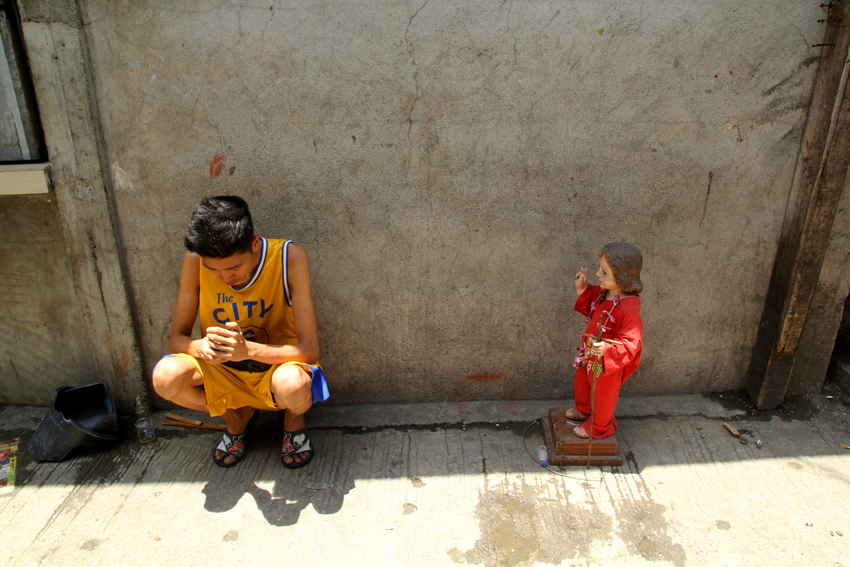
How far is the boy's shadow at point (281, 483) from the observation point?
8.04 feet

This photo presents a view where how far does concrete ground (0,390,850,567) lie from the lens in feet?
7.30

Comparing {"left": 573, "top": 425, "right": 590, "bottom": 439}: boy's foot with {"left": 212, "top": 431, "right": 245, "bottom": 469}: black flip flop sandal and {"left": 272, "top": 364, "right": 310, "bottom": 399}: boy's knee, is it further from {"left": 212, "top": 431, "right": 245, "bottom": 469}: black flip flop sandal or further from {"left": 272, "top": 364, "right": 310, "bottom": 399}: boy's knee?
{"left": 212, "top": 431, "right": 245, "bottom": 469}: black flip flop sandal

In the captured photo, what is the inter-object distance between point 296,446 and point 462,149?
1.82 m

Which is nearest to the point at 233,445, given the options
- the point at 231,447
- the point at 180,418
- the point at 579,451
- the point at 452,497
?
the point at 231,447

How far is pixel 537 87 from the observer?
2.63 metres

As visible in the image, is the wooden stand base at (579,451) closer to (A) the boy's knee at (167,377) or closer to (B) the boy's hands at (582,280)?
(B) the boy's hands at (582,280)

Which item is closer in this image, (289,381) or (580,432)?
(289,381)

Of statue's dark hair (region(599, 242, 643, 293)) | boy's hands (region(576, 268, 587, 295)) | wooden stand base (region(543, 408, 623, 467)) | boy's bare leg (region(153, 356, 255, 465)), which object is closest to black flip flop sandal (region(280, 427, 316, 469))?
boy's bare leg (region(153, 356, 255, 465))

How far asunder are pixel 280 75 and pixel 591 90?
1608mm

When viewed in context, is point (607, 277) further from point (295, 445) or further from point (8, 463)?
point (8, 463)

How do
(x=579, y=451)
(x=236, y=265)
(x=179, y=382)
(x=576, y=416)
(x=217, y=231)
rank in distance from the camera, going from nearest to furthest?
1. (x=217, y=231)
2. (x=236, y=265)
3. (x=179, y=382)
4. (x=579, y=451)
5. (x=576, y=416)

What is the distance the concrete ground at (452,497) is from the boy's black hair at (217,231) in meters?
1.22

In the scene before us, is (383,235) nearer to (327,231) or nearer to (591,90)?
(327,231)

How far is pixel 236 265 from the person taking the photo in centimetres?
230
